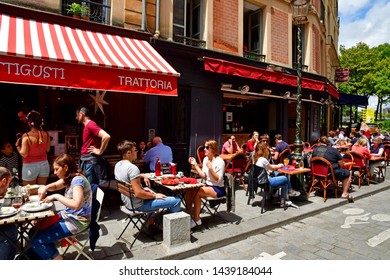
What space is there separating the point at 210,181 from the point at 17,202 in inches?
110

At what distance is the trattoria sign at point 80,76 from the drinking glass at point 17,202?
1.89 m

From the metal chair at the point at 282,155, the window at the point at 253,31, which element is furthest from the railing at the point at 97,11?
the metal chair at the point at 282,155

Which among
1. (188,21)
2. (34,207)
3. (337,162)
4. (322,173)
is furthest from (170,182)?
(188,21)

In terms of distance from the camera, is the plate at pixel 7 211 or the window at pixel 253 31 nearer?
the plate at pixel 7 211

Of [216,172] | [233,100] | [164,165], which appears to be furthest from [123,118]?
[233,100]

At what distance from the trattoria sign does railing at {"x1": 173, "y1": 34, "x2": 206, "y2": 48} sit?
3.20 m

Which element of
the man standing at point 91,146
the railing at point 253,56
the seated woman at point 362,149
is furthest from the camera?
the railing at point 253,56

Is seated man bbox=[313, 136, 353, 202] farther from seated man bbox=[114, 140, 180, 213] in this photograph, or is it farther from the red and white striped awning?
seated man bbox=[114, 140, 180, 213]

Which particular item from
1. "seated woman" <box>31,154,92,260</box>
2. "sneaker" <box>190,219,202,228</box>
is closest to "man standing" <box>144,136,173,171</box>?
"sneaker" <box>190,219,202,228</box>

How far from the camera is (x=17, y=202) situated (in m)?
3.05

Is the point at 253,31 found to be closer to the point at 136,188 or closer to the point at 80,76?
the point at 80,76

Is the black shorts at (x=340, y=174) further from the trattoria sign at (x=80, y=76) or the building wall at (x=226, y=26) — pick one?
the building wall at (x=226, y=26)

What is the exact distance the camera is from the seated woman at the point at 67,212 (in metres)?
2.92
